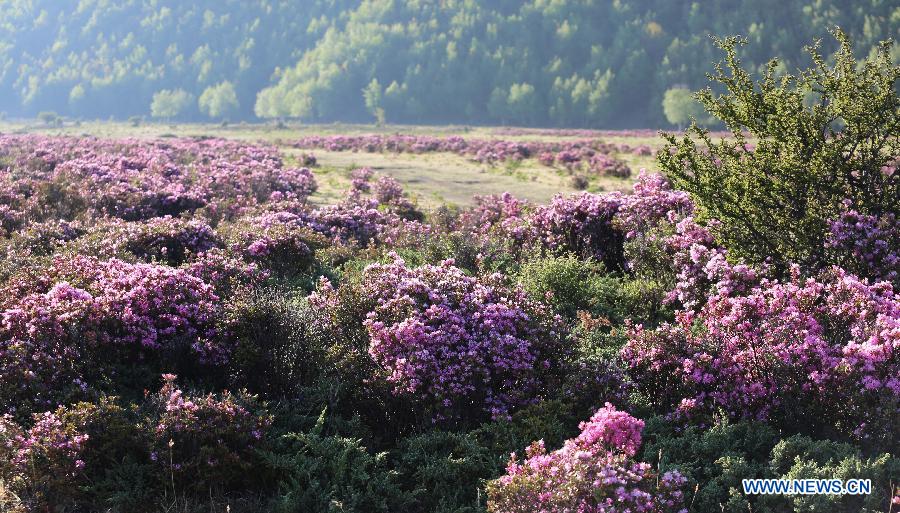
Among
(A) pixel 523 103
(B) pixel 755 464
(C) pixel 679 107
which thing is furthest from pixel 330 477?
(A) pixel 523 103

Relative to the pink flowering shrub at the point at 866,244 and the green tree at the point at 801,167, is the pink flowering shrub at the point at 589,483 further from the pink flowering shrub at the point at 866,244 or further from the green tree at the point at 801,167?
the green tree at the point at 801,167

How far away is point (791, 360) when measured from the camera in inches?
261

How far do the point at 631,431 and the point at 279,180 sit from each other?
2031cm

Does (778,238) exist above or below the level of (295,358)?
above

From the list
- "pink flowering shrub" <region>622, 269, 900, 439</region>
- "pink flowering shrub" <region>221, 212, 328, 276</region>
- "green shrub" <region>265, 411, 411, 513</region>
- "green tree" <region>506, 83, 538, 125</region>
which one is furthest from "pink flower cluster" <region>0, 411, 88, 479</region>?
"green tree" <region>506, 83, 538, 125</region>

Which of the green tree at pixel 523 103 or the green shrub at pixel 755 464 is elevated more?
the green tree at pixel 523 103

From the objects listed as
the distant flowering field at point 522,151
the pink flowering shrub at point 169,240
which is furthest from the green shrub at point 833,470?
the distant flowering field at point 522,151

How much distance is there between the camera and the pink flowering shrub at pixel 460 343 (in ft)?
22.3

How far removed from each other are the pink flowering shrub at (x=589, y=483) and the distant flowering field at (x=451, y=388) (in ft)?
0.06

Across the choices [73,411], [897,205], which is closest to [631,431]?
[73,411]

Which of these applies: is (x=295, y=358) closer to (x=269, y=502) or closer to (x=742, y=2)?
(x=269, y=502)

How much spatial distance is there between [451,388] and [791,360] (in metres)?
3.01

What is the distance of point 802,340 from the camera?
683 cm

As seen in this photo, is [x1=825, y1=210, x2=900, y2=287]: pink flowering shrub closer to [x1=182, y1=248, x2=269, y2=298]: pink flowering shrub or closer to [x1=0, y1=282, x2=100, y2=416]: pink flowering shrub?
[x1=182, y1=248, x2=269, y2=298]: pink flowering shrub
